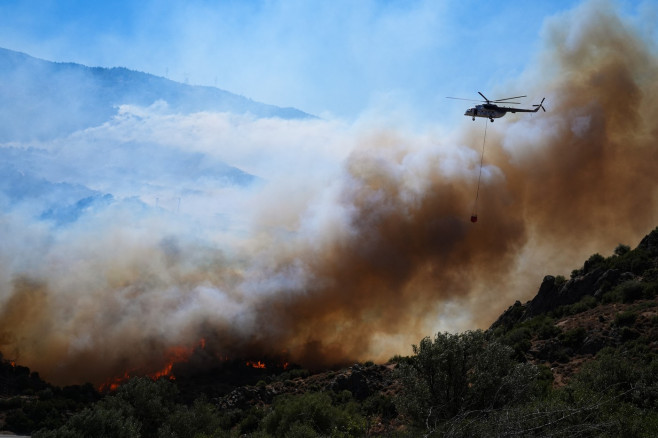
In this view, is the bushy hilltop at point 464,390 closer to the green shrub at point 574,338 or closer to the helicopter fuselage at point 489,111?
the green shrub at point 574,338

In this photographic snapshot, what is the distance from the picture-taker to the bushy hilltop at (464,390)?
29531 mm

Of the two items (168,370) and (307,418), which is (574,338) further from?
(168,370)

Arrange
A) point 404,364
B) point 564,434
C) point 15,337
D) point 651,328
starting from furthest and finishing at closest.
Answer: point 15,337
point 651,328
point 404,364
point 564,434

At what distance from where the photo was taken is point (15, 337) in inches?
3423

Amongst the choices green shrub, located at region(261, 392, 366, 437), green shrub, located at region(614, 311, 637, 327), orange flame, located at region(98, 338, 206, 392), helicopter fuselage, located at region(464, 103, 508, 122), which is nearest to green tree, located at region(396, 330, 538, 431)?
green shrub, located at region(261, 392, 366, 437)

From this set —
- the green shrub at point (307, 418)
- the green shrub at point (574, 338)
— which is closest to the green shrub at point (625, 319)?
the green shrub at point (574, 338)

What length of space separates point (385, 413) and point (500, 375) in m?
18.0

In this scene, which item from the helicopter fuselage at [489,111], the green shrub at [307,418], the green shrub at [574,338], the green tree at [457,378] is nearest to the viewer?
the green tree at [457,378]

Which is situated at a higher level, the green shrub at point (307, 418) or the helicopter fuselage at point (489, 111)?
the helicopter fuselage at point (489, 111)

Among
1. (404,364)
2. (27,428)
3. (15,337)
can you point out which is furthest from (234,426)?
(15,337)

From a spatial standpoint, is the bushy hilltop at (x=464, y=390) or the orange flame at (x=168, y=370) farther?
the orange flame at (x=168, y=370)

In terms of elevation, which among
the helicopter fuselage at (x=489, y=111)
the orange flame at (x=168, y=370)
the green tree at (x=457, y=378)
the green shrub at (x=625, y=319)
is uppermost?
the helicopter fuselage at (x=489, y=111)

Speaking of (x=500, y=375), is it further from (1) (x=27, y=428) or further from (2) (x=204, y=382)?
(2) (x=204, y=382)

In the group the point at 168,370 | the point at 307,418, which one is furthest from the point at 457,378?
the point at 168,370
